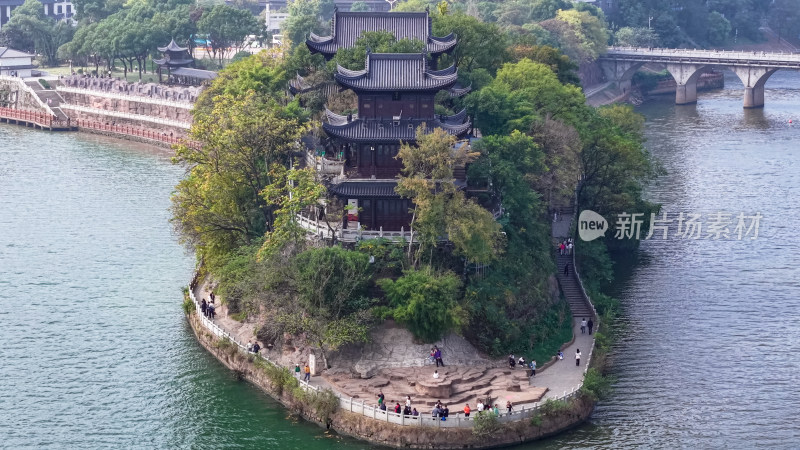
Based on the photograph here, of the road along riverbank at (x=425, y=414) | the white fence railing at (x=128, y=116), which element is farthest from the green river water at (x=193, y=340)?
the white fence railing at (x=128, y=116)

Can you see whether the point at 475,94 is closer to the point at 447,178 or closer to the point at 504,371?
the point at 447,178

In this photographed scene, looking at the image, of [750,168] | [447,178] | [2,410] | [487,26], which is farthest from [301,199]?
[750,168]

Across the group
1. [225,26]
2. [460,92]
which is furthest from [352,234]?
[225,26]

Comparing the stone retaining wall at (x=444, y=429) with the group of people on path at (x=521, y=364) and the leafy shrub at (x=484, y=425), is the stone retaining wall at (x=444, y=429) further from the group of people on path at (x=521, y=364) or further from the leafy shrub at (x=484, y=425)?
the group of people on path at (x=521, y=364)

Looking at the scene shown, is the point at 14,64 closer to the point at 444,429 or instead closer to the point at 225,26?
the point at 225,26

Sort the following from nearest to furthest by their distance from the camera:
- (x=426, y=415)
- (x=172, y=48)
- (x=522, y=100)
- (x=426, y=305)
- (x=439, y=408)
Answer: (x=426, y=415), (x=439, y=408), (x=426, y=305), (x=522, y=100), (x=172, y=48)

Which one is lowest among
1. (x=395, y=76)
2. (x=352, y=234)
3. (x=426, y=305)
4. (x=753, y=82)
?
(x=426, y=305)

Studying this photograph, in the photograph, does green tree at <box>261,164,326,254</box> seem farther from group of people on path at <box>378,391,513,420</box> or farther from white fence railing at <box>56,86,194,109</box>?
white fence railing at <box>56,86,194,109</box>
